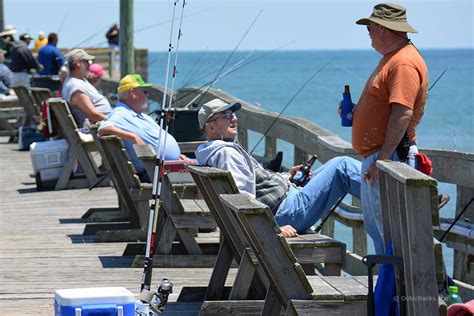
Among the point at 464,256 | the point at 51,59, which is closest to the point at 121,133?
the point at 464,256

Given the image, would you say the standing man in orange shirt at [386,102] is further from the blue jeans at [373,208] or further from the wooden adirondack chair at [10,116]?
the wooden adirondack chair at [10,116]

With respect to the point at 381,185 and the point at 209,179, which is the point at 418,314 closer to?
the point at 381,185

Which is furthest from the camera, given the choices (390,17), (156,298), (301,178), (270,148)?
(270,148)

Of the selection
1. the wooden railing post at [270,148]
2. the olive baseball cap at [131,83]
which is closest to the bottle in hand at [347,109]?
the olive baseball cap at [131,83]

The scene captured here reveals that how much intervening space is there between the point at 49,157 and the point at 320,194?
5.75 metres

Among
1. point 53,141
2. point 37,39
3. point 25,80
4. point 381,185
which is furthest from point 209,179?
point 37,39

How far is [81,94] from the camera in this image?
1172 cm

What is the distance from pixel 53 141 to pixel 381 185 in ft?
23.9

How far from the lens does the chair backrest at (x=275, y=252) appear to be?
4.98 meters

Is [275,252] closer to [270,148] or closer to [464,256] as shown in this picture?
[464,256]

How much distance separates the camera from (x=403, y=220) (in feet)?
15.0

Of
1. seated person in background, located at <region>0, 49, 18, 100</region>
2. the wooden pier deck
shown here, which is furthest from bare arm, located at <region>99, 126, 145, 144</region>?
seated person in background, located at <region>0, 49, 18, 100</region>

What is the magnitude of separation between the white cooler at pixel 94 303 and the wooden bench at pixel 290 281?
0.59 meters

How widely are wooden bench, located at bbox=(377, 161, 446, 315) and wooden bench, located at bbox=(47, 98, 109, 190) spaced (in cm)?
724
